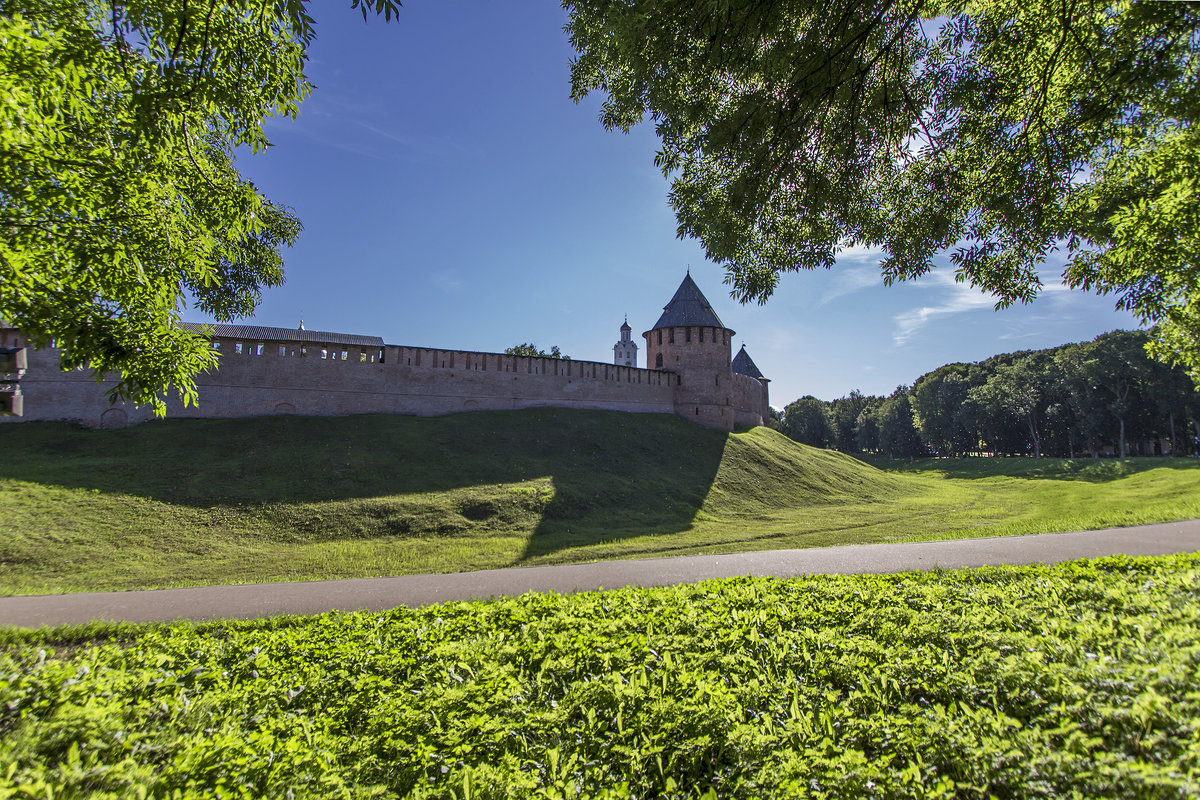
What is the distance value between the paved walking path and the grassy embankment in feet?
7.44

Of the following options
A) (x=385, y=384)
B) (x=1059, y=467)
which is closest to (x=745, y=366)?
(x=1059, y=467)

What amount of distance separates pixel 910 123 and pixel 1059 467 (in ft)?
161

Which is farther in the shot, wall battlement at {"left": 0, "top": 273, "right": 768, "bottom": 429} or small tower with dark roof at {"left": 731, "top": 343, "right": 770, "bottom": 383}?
small tower with dark roof at {"left": 731, "top": 343, "right": 770, "bottom": 383}

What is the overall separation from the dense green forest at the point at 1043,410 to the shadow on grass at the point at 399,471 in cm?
4155

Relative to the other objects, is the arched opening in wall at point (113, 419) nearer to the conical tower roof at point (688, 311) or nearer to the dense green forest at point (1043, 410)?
the conical tower roof at point (688, 311)

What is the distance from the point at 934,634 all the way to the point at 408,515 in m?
15.0

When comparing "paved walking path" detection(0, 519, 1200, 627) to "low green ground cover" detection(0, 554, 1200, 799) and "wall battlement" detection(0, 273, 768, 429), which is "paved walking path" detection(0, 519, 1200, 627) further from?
"wall battlement" detection(0, 273, 768, 429)

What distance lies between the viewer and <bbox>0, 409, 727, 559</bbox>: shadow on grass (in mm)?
16406

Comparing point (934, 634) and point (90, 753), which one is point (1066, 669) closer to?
point (934, 634)

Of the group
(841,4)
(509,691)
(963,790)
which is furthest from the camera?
(841,4)

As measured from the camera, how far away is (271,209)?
9.01 meters

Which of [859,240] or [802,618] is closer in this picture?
[802,618]

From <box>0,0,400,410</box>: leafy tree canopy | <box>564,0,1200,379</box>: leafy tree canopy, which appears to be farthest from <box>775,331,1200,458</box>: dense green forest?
<box>0,0,400,410</box>: leafy tree canopy

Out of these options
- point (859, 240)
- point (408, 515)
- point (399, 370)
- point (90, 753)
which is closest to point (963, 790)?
point (90, 753)
